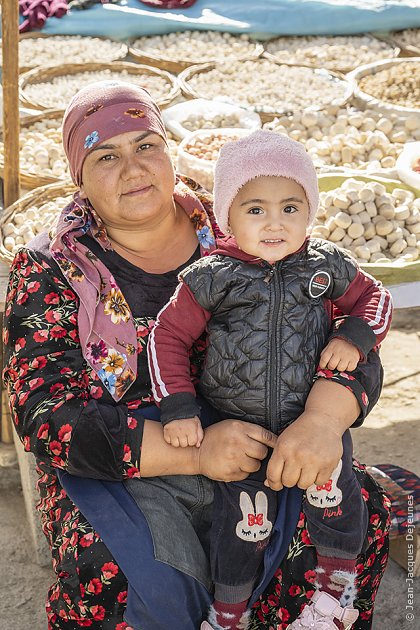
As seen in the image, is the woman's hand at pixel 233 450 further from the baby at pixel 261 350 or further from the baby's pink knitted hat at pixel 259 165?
the baby's pink knitted hat at pixel 259 165

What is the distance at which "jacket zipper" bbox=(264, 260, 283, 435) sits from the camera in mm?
1757

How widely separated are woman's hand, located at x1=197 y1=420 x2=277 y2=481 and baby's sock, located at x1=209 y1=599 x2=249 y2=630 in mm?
267

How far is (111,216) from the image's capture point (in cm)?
201

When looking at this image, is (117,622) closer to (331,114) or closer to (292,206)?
(292,206)

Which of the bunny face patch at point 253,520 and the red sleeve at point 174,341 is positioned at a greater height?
the red sleeve at point 174,341

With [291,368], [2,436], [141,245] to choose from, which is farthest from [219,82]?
[291,368]

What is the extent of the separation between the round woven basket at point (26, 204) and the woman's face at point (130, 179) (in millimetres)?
698

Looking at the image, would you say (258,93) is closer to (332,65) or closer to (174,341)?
(332,65)

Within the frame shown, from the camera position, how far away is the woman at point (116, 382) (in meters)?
1.77

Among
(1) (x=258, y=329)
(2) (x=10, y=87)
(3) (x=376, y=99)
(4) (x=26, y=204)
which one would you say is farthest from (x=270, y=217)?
(3) (x=376, y=99)

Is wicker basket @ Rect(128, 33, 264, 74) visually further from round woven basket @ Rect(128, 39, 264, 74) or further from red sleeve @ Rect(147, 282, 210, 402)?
red sleeve @ Rect(147, 282, 210, 402)

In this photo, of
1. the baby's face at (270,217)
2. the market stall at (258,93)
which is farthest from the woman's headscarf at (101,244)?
the market stall at (258,93)

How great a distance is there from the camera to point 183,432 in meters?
1.76

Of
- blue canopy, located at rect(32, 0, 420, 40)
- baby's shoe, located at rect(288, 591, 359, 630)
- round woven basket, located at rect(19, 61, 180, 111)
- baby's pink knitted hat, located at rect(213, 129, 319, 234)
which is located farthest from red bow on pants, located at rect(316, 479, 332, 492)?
blue canopy, located at rect(32, 0, 420, 40)
